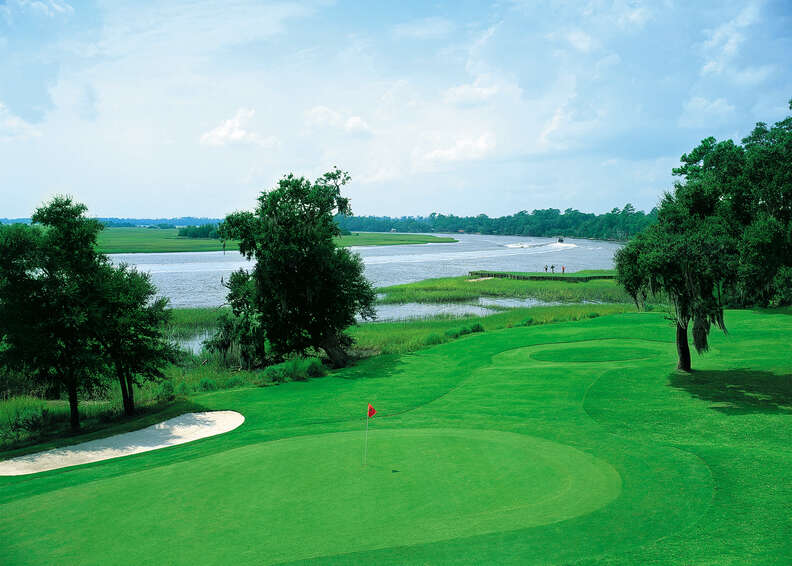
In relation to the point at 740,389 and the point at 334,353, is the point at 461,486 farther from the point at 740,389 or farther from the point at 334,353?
the point at 334,353

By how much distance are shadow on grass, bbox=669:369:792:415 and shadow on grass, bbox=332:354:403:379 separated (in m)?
11.8

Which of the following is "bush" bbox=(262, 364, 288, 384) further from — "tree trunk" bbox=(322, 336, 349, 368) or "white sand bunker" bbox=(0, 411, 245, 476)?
"tree trunk" bbox=(322, 336, 349, 368)

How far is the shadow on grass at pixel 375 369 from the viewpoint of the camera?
23.4 metres

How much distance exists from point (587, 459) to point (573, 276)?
222 ft

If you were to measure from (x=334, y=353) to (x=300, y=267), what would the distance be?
17.4 feet

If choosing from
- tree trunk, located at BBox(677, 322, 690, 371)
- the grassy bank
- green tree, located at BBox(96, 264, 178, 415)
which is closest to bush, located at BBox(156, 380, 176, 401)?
green tree, located at BBox(96, 264, 178, 415)

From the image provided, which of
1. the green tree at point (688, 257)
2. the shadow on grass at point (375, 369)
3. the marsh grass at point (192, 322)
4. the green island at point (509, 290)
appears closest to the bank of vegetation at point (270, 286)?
the green tree at point (688, 257)

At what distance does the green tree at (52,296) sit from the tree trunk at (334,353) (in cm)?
1283

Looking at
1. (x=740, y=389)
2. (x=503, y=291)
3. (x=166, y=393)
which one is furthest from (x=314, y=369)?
(x=503, y=291)

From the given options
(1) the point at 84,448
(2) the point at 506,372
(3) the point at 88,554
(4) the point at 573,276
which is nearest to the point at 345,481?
(3) the point at 88,554

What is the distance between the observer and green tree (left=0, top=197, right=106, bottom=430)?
17.3 m

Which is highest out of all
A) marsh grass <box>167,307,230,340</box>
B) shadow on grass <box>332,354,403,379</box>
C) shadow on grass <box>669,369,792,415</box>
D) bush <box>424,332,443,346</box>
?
marsh grass <box>167,307,230,340</box>

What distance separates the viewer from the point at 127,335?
19.2 metres

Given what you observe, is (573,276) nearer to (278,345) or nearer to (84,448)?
(278,345)
